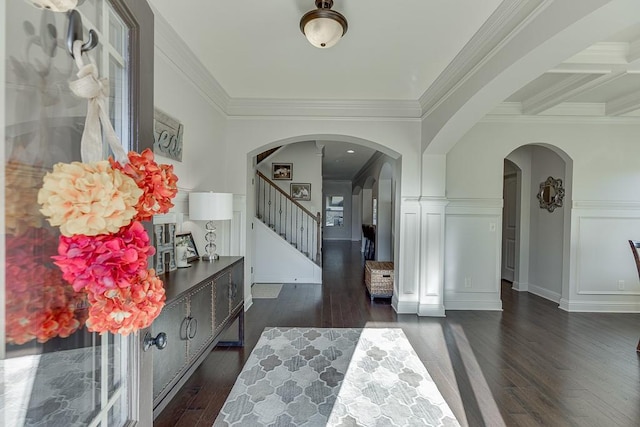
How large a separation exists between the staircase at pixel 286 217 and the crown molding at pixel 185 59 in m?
2.70

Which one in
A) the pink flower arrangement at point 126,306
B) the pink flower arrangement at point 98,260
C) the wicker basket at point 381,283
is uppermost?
the pink flower arrangement at point 98,260

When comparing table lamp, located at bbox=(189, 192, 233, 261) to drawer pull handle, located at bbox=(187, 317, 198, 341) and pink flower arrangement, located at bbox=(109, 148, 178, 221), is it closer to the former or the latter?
drawer pull handle, located at bbox=(187, 317, 198, 341)

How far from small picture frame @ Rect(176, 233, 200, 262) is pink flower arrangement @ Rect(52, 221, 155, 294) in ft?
6.56

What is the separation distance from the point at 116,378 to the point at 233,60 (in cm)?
281

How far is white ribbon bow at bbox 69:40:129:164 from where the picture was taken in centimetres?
64

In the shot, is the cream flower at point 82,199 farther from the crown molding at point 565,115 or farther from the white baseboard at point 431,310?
the crown molding at point 565,115

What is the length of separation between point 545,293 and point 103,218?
5.88 meters

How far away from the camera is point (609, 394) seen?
2.21m

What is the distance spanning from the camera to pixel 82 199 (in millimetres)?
532

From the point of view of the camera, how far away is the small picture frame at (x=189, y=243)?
2.53 m

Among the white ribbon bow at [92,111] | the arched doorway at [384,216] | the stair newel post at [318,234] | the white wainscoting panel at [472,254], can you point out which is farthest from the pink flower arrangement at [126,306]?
the arched doorway at [384,216]

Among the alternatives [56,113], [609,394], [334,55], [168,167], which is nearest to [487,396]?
[609,394]

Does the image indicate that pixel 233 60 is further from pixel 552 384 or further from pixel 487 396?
pixel 552 384

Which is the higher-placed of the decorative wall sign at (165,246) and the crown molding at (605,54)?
the crown molding at (605,54)
